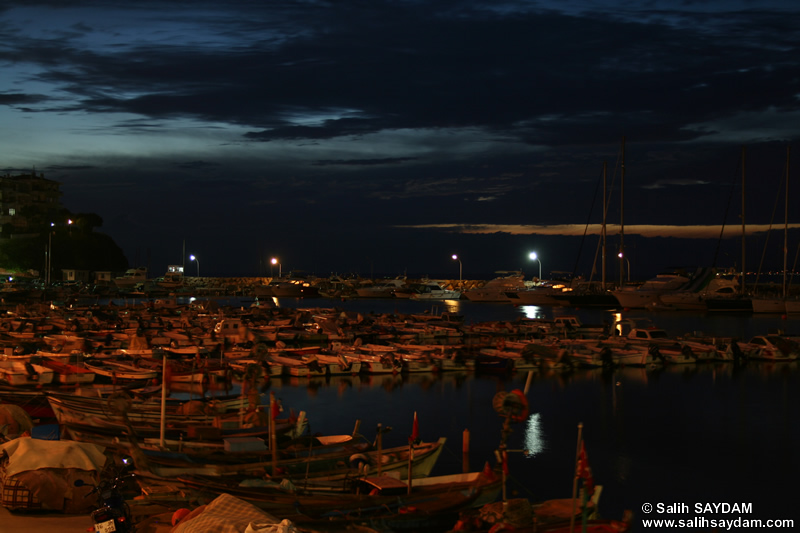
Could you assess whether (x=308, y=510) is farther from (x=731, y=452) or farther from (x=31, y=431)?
(x=731, y=452)

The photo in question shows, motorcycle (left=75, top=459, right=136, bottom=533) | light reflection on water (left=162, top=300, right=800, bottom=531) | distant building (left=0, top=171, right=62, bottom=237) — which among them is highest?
distant building (left=0, top=171, right=62, bottom=237)

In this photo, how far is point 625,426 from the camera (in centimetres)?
2489

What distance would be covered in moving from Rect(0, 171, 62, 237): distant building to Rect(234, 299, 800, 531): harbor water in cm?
10559

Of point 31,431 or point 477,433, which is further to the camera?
point 477,433

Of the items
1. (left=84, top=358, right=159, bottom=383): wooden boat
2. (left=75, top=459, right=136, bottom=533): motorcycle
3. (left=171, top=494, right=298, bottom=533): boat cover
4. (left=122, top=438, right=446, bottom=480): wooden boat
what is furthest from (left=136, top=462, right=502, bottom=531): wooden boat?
(left=84, top=358, right=159, bottom=383): wooden boat

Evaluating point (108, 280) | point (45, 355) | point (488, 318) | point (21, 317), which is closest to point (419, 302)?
point (488, 318)

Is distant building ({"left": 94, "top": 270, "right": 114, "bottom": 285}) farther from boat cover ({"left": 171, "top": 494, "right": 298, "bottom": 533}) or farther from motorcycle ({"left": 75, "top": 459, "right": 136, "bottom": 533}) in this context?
boat cover ({"left": 171, "top": 494, "right": 298, "bottom": 533})

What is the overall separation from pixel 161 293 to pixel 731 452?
10058 centimetres

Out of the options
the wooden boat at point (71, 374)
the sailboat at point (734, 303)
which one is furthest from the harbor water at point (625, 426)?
the sailboat at point (734, 303)

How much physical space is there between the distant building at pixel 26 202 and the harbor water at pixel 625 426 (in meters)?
106

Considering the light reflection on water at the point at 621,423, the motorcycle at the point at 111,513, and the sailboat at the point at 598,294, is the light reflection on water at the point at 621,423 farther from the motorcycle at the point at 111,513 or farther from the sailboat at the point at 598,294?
the sailboat at the point at 598,294

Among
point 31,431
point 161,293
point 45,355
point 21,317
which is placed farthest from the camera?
point 161,293

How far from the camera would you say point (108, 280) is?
4646 inches

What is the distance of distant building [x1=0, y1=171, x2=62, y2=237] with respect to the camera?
119m
